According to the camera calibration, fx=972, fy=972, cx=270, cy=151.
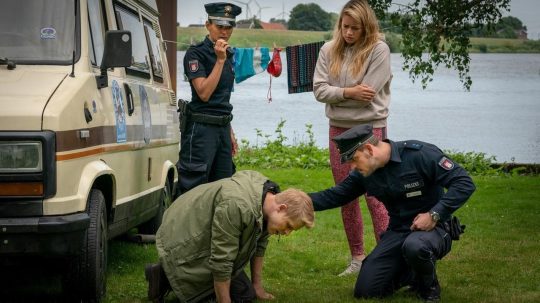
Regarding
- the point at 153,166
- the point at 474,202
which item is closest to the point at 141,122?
the point at 153,166

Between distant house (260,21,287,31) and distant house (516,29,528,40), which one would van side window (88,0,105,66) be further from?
distant house (516,29,528,40)

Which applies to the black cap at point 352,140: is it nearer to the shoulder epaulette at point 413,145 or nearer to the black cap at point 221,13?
the shoulder epaulette at point 413,145

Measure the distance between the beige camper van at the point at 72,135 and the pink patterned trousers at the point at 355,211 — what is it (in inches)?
56.2

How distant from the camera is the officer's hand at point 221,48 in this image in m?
7.09

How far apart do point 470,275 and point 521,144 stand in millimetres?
13348

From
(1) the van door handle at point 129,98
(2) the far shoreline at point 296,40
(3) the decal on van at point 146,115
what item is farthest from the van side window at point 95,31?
(2) the far shoreline at point 296,40

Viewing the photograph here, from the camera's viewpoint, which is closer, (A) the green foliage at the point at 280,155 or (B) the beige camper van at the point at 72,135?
(B) the beige camper van at the point at 72,135

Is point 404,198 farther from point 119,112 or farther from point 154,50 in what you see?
point 154,50

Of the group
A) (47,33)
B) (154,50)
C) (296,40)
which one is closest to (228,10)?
(154,50)

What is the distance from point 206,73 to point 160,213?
1.68 meters

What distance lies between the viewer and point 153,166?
25.2 feet

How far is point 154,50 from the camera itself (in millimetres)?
8766

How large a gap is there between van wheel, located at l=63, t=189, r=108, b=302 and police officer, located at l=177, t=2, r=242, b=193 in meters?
1.40

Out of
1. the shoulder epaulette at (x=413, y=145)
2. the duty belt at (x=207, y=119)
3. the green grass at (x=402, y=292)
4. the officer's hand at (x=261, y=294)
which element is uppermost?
the duty belt at (x=207, y=119)
